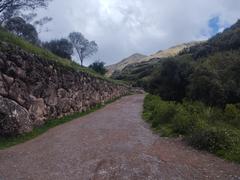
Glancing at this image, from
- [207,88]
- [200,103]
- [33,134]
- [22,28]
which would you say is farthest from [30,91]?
[22,28]

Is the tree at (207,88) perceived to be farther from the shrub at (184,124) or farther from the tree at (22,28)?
the shrub at (184,124)

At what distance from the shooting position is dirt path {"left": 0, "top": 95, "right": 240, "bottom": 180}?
238 inches

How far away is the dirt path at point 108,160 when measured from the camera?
6.04 metres

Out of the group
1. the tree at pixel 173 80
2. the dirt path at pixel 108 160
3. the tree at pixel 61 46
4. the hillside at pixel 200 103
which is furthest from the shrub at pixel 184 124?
the tree at pixel 61 46

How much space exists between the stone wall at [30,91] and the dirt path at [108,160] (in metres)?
1.07

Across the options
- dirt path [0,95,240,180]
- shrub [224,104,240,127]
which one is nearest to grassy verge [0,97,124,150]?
dirt path [0,95,240,180]

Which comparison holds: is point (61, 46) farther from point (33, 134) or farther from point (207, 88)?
point (33, 134)

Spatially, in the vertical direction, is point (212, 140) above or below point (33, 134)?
above

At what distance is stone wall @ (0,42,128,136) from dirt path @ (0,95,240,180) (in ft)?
3.52

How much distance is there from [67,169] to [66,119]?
8.34 metres

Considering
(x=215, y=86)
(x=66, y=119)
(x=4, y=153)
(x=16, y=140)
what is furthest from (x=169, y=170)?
(x=215, y=86)

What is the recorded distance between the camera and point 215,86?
27266 mm

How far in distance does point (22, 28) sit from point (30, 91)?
Result: 24.7 meters

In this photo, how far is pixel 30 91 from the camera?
1137 cm
